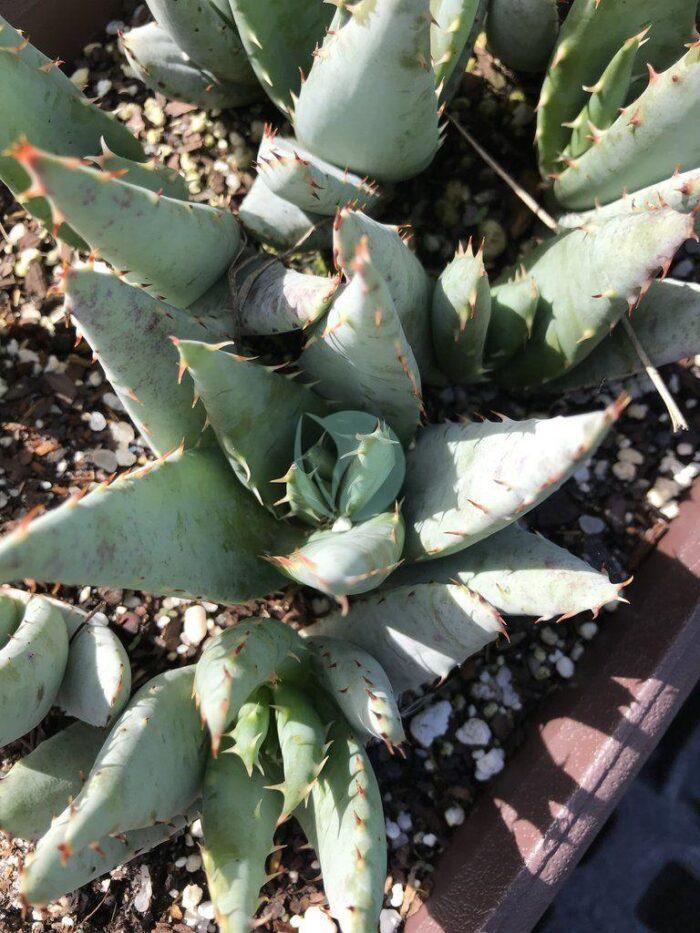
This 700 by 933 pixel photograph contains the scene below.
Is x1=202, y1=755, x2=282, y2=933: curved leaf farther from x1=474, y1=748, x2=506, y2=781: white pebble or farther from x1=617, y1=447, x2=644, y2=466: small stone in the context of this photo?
x1=617, y1=447, x2=644, y2=466: small stone

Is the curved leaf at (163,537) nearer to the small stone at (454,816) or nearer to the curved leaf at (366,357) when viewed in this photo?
the curved leaf at (366,357)

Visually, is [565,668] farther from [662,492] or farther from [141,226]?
[141,226]

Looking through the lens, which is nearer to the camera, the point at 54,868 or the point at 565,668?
the point at 54,868

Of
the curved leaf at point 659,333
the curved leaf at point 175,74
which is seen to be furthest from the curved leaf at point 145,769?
the curved leaf at point 175,74

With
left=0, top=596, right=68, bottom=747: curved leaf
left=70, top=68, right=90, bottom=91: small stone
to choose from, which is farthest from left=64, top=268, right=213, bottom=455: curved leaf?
left=70, top=68, right=90, bottom=91: small stone

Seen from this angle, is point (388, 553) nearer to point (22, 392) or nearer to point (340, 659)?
point (340, 659)

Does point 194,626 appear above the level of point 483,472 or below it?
below

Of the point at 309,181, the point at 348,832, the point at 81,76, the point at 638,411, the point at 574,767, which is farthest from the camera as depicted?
the point at 81,76

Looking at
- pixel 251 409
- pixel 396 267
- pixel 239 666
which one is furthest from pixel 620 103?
pixel 239 666
